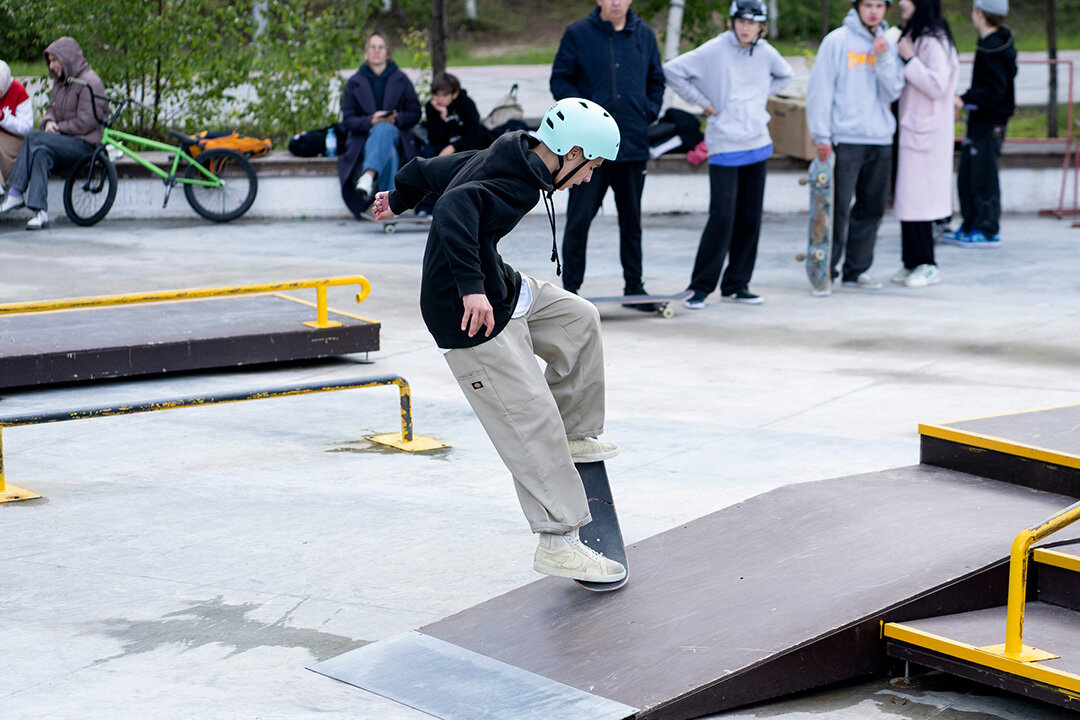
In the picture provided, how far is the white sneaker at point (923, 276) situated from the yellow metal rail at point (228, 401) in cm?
544

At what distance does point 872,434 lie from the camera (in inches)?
252

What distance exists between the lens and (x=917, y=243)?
1064cm

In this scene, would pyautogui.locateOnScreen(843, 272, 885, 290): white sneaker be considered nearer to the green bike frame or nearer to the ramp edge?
the green bike frame

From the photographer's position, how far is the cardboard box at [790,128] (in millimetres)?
14102

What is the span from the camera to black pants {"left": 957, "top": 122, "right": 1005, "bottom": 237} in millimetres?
12508

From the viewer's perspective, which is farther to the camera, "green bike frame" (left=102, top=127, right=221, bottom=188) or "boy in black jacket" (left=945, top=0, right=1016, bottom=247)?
"green bike frame" (left=102, top=127, right=221, bottom=188)

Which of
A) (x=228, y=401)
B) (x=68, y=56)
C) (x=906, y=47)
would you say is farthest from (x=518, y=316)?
(x=68, y=56)

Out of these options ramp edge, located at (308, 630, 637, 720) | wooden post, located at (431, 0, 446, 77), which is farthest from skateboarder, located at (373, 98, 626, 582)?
wooden post, located at (431, 0, 446, 77)

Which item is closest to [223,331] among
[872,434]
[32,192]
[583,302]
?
[872,434]

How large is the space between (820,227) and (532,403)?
21.9 feet

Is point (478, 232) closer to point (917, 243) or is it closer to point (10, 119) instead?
point (917, 243)

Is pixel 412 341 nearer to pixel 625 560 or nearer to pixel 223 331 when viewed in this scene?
pixel 223 331

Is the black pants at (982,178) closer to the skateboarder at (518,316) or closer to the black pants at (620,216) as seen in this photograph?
the black pants at (620,216)

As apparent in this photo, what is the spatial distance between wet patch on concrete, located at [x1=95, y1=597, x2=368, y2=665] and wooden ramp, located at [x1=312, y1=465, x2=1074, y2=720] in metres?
0.20
